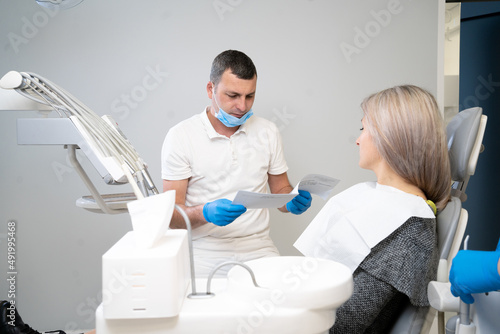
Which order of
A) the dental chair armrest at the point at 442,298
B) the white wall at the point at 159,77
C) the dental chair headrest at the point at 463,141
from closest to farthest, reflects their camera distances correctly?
1. the dental chair armrest at the point at 442,298
2. the dental chair headrest at the point at 463,141
3. the white wall at the point at 159,77

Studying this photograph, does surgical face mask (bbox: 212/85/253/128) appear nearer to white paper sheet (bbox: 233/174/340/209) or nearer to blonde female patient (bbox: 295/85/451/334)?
white paper sheet (bbox: 233/174/340/209)

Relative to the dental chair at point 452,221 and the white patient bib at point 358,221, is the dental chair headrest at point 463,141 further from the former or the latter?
the white patient bib at point 358,221

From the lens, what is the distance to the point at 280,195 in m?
1.33

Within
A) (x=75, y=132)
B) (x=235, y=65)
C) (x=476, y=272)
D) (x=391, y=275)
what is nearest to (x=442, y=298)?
(x=391, y=275)

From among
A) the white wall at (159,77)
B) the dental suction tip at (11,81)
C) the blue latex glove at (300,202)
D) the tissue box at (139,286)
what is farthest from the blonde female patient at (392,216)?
the white wall at (159,77)

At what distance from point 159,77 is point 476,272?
209 centimetres

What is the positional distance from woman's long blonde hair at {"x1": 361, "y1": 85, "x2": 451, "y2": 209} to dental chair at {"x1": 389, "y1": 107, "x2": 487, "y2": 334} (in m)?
0.09

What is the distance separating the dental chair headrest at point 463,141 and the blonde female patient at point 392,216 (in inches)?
3.8

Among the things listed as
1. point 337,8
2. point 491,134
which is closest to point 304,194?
point 337,8

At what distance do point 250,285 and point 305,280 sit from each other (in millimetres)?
189

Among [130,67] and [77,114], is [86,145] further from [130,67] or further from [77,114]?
[130,67]

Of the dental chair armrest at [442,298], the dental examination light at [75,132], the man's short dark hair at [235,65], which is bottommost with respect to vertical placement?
the dental chair armrest at [442,298]

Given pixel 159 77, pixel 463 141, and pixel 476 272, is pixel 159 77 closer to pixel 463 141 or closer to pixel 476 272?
pixel 463 141

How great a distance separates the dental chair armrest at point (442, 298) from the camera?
1.11 m
